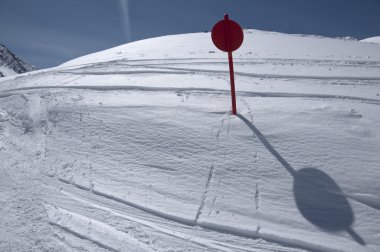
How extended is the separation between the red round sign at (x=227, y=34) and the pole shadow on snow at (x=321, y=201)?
1.88 meters

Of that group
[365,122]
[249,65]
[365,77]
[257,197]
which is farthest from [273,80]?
[257,197]

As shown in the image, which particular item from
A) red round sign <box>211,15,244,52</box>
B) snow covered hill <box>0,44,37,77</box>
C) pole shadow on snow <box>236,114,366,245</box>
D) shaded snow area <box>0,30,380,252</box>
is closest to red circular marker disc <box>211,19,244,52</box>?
Answer: red round sign <box>211,15,244,52</box>

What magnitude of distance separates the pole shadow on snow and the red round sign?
74.1 inches

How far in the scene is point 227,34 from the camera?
409cm

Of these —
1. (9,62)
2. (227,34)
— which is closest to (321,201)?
(227,34)

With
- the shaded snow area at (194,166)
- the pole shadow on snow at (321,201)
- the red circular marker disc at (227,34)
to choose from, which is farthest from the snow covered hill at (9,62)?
the pole shadow on snow at (321,201)

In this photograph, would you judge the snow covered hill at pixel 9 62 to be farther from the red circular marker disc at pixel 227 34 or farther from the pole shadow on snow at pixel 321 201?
the pole shadow on snow at pixel 321 201

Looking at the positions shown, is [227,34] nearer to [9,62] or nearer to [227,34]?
[227,34]

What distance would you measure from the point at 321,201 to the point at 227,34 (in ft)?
8.34

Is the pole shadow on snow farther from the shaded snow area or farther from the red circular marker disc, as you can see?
the red circular marker disc

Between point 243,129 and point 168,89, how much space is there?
7.01ft

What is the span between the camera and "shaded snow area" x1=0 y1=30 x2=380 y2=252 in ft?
8.25

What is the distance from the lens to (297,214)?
2.66 meters

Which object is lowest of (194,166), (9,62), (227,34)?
(194,166)
